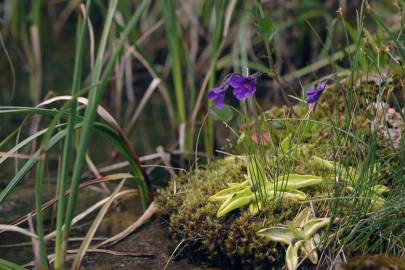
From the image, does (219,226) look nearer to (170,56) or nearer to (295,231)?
(295,231)

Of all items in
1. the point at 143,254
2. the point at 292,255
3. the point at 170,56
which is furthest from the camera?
the point at 170,56

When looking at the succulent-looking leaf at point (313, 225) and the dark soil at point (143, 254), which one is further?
the dark soil at point (143, 254)

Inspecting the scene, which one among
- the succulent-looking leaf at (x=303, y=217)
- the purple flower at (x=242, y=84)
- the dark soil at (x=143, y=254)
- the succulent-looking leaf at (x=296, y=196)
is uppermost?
the purple flower at (x=242, y=84)

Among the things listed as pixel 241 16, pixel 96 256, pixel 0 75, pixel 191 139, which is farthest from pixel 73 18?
pixel 96 256

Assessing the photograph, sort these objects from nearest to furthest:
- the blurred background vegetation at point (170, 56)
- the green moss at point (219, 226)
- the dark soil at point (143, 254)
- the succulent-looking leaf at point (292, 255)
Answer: the succulent-looking leaf at point (292, 255)
the green moss at point (219, 226)
the dark soil at point (143, 254)
the blurred background vegetation at point (170, 56)

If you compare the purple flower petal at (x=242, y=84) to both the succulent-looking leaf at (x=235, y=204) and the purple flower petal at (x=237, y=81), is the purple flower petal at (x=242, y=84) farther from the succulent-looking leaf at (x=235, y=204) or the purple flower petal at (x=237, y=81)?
the succulent-looking leaf at (x=235, y=204)

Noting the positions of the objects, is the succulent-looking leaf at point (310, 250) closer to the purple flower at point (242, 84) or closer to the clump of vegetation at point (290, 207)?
the clump of vegetation at point (290, 207)

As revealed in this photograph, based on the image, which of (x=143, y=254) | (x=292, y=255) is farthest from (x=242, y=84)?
(x=143, y=254)

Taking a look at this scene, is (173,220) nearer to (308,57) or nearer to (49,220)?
(49,220)

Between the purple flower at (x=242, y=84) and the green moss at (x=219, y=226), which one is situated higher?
the purple flower at (x=242, y=84)

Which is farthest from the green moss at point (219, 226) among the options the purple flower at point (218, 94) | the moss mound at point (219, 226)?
the purple flower at point (218, 94)

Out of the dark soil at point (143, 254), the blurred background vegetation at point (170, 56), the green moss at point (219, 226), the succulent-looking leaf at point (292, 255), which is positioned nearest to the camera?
the succulent-looking leaf at point (292, 255)
